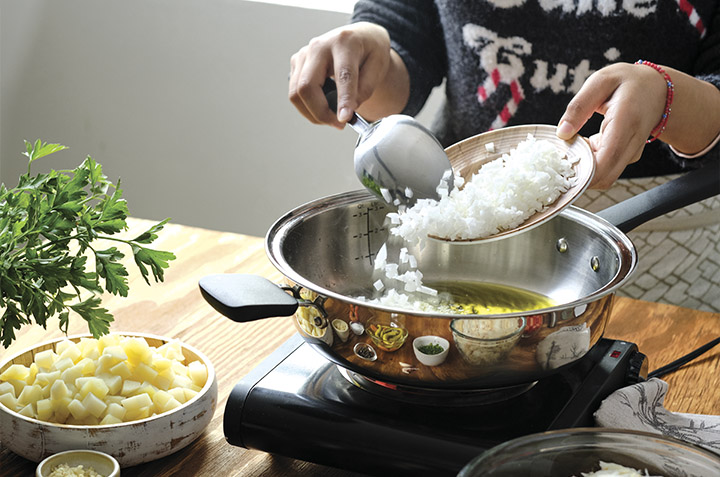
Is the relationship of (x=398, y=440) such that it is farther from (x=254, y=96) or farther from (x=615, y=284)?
(x=254, y=96)

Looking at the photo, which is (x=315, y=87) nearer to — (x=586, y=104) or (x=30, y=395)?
(x=586, y=104)

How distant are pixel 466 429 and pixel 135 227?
79cm

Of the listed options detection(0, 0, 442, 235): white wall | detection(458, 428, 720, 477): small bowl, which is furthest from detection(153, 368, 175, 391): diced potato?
detection(0, 0, 442, 235): white wall

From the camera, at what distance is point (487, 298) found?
2.97 feet

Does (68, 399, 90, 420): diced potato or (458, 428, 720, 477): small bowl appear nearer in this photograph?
(458, 428, 720, 477): small bowl

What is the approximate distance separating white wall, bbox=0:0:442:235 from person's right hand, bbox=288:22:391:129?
1.26 meters

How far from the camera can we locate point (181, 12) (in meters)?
2.51

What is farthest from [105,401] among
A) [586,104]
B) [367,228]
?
[586,104]

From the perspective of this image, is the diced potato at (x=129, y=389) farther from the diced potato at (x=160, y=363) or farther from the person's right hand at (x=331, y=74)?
the person's right hand at (x=331, y=74)

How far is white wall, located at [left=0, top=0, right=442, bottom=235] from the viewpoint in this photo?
97.6 inches

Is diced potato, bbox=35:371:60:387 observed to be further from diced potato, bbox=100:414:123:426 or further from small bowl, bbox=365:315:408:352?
small bowl, bbox=365:315:408:352

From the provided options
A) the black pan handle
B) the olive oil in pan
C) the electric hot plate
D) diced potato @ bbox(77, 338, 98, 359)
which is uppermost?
the black pan handle

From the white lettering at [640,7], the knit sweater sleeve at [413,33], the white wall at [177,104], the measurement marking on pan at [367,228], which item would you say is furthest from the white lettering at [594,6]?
the white wall at [177,104]

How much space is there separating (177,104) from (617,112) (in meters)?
1.93
